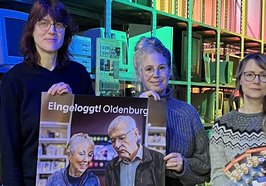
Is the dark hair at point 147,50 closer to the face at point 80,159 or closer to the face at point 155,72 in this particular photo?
the face at point 155,72

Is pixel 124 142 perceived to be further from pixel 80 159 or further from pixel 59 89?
pixel 59 89

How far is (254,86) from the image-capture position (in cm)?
151

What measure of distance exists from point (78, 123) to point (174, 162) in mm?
330

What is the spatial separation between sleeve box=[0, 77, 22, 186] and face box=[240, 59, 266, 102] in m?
0.75

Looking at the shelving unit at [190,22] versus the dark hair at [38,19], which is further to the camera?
the shelving unit at [190,22]

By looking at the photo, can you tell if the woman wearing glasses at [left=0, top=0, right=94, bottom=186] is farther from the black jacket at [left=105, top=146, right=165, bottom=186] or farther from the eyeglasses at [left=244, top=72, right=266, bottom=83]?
the eyeglasses at [left=244, top=72, right=266, bottom=83]

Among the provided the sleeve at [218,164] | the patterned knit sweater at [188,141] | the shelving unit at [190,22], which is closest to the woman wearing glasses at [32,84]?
the patterned knit sweater at [188,141]

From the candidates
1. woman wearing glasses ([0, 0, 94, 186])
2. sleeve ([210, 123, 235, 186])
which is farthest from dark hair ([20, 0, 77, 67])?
sleeve ([210, 123, 235, 186])

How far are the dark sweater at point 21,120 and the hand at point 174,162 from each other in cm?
43

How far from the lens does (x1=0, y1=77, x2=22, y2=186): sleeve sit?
4.65ft

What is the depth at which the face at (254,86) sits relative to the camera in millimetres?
1508

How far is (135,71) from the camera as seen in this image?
1.58 m

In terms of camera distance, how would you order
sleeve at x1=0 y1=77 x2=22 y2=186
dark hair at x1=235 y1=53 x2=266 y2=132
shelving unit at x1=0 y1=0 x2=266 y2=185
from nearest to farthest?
sleeve at x1=0 y1=77 x2=22 y2=186
dark hair at x1=235 y1=53 x2=266 y2=132
shelving unit at x1=0 y1=0 x2=266 y2=185

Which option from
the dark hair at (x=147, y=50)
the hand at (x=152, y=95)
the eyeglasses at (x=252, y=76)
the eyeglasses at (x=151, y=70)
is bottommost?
the hand at (x=152, y=95)
